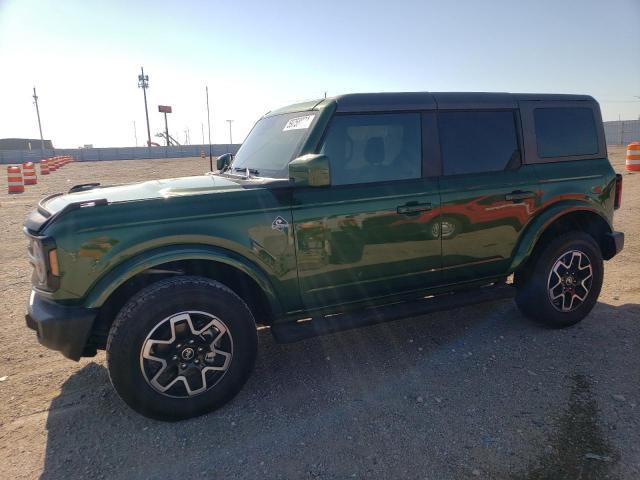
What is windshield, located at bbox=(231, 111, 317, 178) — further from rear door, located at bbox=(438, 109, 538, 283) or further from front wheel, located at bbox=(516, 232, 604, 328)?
→ front wheel, located at bbox=(516, 232, 604, 328)

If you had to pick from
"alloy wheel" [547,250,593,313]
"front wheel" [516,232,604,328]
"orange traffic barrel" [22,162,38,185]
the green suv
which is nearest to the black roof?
the green suv

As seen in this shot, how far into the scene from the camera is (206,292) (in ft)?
9.68

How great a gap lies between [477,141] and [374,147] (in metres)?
0.97

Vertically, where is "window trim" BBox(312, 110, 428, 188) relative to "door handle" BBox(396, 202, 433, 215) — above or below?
above

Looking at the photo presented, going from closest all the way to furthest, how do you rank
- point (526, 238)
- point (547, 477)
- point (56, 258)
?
1. point (547, 477)
2. point (56, 258)
3. point (526, 238)

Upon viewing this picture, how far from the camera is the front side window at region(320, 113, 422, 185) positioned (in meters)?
3.43

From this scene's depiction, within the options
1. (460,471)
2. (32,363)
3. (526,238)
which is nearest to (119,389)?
(32,363)

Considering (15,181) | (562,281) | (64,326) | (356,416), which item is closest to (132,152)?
(15,181)

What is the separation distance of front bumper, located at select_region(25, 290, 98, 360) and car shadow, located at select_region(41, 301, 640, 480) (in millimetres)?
578

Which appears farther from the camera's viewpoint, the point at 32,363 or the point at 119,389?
the point at 32,363

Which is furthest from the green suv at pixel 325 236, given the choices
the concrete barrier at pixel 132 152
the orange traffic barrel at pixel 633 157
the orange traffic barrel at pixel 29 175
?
the concrete barrier at pixel 132 152

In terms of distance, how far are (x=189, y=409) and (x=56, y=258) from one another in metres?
1.24

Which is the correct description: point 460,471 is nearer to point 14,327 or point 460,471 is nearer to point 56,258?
point 56,258

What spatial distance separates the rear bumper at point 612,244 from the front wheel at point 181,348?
347 cm
